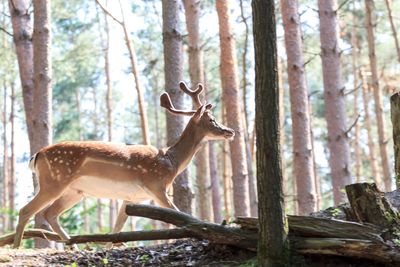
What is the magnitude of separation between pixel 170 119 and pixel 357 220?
14.2 ft

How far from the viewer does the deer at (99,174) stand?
6.92m

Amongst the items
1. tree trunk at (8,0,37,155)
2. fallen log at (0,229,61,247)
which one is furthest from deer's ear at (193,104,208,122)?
tree trunk at (8,0,37,155)

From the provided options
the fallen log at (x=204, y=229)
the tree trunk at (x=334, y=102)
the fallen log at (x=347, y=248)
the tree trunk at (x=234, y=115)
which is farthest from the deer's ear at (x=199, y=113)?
the tree trunk at (x=334, y=102)

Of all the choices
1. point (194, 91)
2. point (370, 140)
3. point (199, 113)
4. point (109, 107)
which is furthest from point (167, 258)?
point (109, 107)

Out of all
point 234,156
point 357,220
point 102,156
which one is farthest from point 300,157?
point 357,220

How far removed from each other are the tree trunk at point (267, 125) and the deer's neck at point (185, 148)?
3483 millimetres

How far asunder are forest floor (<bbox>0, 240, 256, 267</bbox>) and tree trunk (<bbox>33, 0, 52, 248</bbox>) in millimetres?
3133

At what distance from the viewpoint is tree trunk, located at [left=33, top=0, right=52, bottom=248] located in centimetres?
837

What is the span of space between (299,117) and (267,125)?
6579mm

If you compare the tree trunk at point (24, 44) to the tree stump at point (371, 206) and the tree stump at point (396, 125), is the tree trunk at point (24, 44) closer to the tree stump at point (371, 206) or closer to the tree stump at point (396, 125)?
the tree stump at point (396, 125)

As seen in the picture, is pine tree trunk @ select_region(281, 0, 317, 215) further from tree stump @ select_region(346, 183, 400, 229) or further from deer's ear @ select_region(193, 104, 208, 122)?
tree stump @ select_region(346, 183, 400, 229)

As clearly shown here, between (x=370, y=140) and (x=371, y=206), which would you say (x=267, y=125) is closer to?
(x=371, y=206)

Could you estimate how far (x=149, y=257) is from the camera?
16.5 ft

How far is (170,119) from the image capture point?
866 cm
